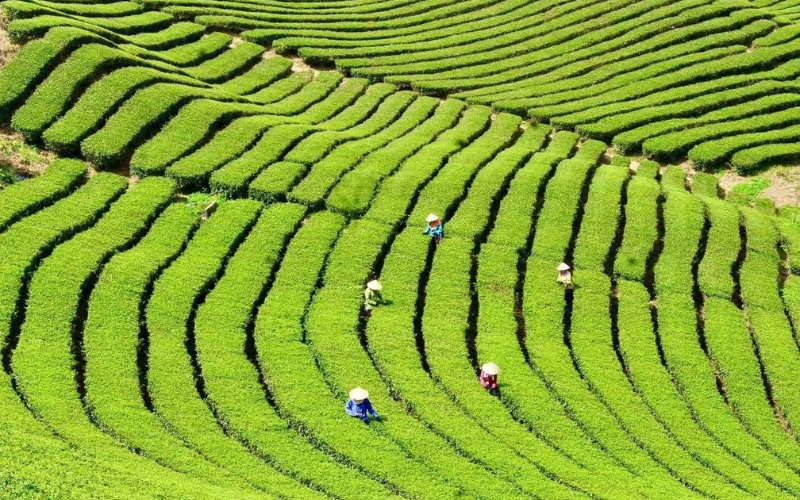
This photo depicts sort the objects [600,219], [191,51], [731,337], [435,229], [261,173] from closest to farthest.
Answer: [731,337], [435,229], [261,173], [600,219], [191,51]

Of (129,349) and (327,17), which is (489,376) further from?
(327,17)

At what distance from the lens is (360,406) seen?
14094 millimetres

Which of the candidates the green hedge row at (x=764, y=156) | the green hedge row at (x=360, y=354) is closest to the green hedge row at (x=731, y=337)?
the green hedge row at (x=764, y=156)

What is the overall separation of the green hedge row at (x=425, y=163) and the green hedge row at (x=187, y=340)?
3454mm

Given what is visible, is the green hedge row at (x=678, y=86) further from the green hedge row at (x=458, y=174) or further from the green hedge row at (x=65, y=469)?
the green hedge row at (x=65, y=469)

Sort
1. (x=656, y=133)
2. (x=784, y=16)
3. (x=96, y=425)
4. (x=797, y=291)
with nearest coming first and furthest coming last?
(x=96, y=425) → (x=797, y=291) → (x=656, y=133) → (x=784, y=16)

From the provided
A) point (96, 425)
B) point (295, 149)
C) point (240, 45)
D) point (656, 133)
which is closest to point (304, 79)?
point (240, 45)

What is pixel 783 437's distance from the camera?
1588cm

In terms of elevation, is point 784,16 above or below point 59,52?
above

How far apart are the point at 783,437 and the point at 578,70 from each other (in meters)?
20.1

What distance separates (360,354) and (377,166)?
835cm

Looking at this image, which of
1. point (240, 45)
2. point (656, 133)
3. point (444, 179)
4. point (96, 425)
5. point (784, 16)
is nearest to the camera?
point (96, 425)

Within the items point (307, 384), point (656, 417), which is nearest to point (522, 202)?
point (656, 417)

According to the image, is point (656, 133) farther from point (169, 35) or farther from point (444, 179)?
point (169, 35)
